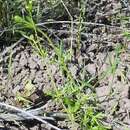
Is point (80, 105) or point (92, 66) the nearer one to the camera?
point (80, 105)

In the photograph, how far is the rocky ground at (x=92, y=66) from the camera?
56.9 inches

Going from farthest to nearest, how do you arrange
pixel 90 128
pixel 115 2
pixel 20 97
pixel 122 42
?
1. pixel 115 2
2. pixel 122 42
3. pixel 20 97
4. pixel 90 128

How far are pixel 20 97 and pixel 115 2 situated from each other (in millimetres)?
677

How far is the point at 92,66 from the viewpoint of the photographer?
62.1 inches

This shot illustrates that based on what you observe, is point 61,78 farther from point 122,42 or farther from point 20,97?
point 122,42

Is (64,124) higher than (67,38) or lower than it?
lower

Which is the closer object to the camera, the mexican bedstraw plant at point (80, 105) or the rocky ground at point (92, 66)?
the mexican bedstraw plant at point (80, 105)

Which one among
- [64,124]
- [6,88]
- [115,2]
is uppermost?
[115,2]

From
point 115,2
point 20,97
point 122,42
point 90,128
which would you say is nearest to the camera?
point 90,128

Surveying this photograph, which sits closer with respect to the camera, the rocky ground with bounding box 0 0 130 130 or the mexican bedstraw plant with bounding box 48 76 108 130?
the mexican bedstraw plant with bounding box 48 76 108 130

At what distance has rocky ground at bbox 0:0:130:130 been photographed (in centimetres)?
145

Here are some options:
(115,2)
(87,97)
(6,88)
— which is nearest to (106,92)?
(87,97)

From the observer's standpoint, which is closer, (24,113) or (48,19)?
(24,113)

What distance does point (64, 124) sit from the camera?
1406 millimetres
